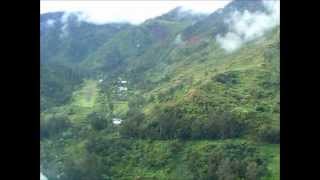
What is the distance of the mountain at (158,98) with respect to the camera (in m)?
2.91

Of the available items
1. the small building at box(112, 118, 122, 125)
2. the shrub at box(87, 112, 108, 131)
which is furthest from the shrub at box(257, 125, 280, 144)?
the shrub at box(87, 112, 108, 131)

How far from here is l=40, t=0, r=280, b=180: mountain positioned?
2.91 meters

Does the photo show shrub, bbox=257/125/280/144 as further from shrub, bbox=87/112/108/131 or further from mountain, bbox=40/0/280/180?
shrub, bbox=87/112/108/131

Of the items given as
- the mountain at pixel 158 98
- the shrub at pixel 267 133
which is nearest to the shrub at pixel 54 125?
the mountain at pixel 158 98

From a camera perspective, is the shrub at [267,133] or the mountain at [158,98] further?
the mountain at [158,98]

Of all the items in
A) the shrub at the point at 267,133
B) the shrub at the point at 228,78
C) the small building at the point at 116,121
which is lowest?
the shrub at the point at 267,133

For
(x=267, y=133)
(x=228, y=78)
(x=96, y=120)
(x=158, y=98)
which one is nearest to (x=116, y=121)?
(x=96, y=120)

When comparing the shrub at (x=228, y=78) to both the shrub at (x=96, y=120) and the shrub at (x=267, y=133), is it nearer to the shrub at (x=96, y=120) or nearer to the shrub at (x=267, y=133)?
the shrub at (x=267, y=133)

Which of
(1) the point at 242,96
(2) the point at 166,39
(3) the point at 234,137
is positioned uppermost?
(2) the point at 166,39

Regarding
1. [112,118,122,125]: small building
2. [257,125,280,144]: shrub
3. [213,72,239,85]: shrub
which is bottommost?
[257,125,280,144]: shrub
